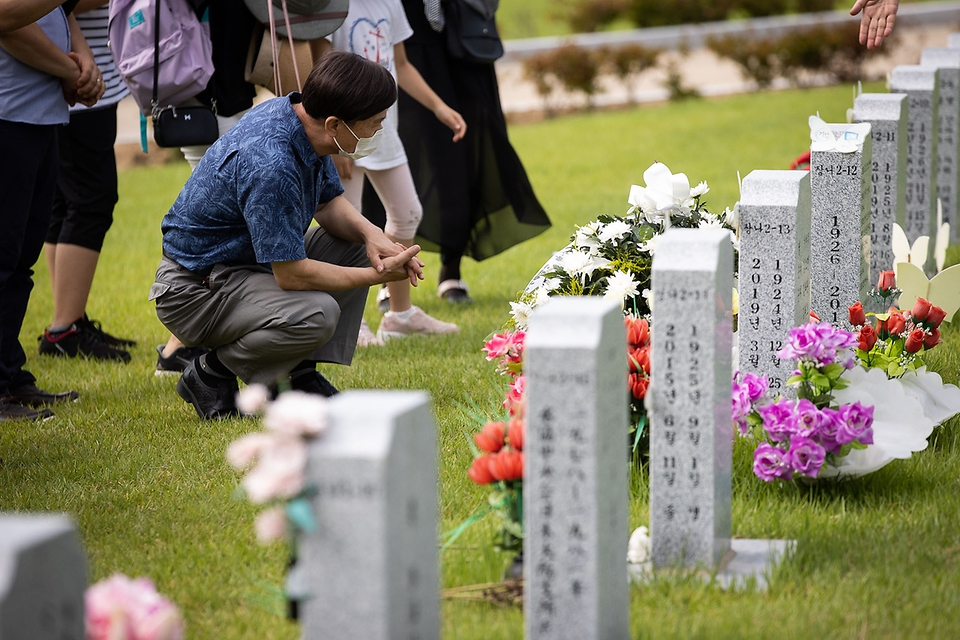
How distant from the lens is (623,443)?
2.33 m

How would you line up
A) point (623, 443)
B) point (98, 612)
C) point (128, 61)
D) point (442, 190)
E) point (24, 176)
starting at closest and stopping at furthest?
point (98, 612) < point (623, 443) < point (24, 176) < point (128, 61) < point (442, 190)

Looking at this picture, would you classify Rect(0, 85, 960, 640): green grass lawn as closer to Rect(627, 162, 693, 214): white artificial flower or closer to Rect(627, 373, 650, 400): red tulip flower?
Rect(627, 373, 650, 400): red tulip flower

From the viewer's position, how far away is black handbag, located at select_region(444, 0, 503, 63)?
569 cm

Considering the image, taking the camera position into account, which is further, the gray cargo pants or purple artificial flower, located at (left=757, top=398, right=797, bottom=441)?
the gray cargo pants

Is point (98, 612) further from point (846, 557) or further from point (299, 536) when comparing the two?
point (846, 557)

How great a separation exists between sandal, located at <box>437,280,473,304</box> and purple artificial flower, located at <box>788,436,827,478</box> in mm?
3165

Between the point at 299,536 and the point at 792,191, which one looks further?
the point at 792,191

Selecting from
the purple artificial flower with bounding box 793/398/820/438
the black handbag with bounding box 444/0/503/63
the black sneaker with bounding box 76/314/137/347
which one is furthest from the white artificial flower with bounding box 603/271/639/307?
the black sneaker with bounding box 76/314/137/347

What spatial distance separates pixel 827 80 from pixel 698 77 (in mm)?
2146

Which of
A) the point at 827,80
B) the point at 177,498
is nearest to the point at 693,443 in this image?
the point at 177,498

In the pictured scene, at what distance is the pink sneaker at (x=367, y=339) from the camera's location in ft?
17.0

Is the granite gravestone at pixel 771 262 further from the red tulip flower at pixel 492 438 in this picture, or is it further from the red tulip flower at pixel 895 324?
the red tulip flower at pixel 492 438

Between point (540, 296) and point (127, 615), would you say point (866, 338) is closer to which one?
point (540, 296)

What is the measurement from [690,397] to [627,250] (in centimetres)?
134
